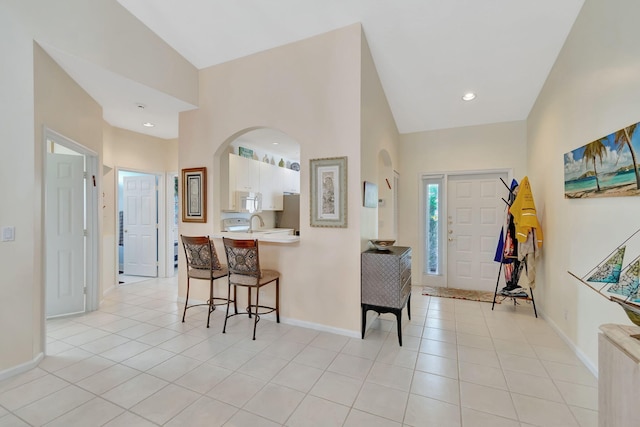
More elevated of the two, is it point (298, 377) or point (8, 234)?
point (8, 234)

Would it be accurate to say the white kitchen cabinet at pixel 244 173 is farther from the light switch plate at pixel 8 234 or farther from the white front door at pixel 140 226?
the light switch plate at pixel 8 234

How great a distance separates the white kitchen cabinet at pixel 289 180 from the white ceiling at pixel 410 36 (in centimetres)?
243

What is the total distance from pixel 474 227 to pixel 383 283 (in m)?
2.79

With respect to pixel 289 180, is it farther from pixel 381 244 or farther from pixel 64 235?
pixel 64 235

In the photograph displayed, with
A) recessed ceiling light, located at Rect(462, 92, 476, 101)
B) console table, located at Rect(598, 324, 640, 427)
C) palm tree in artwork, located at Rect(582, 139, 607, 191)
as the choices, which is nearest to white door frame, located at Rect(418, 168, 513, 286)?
recessed ceiling light, located at Rect(462, 92, 476, 101)

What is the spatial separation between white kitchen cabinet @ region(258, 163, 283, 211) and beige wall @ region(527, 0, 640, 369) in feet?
13.6

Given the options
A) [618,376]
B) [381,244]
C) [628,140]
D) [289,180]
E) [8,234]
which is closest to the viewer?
[618,376]

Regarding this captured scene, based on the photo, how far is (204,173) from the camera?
3842 millimetres

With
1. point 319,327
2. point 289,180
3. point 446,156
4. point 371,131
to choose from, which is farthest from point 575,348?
point 289,180

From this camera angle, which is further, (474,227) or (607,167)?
(474,227)

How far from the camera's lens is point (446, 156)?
4906 mm

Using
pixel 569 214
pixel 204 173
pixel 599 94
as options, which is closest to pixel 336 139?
pixel 204 173

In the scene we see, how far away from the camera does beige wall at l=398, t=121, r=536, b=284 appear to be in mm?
4488

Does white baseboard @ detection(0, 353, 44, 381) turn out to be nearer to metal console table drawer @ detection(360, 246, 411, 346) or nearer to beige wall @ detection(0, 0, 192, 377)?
beige wall @ detection(0, 0, 192, 377)
